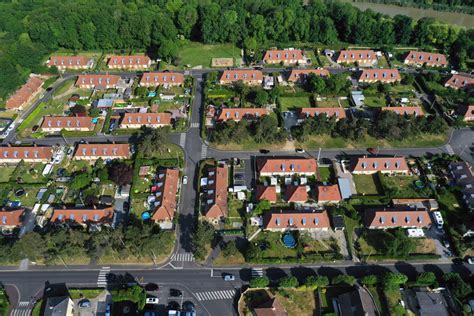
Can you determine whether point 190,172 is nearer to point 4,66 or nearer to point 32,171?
point 32,171

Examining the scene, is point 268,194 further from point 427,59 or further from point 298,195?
point 427,59

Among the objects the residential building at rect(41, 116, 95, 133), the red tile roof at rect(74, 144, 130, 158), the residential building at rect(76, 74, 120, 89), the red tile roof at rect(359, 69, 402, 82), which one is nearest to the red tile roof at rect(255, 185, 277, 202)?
the red tile roof at rect(74, 144, 130, 158)

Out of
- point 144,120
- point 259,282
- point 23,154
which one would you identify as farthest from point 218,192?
point 23,154

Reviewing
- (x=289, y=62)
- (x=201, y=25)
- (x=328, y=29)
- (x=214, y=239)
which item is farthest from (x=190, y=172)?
(x=328, y=29)

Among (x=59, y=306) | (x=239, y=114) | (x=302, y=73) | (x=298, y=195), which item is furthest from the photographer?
(x=302, y=73)

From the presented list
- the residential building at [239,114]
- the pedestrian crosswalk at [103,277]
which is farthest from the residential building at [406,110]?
the pedestrian crosswalk at [103,277]

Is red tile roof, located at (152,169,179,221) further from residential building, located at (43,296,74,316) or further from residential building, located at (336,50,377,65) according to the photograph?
residential building, located at (336,50,377,65)
